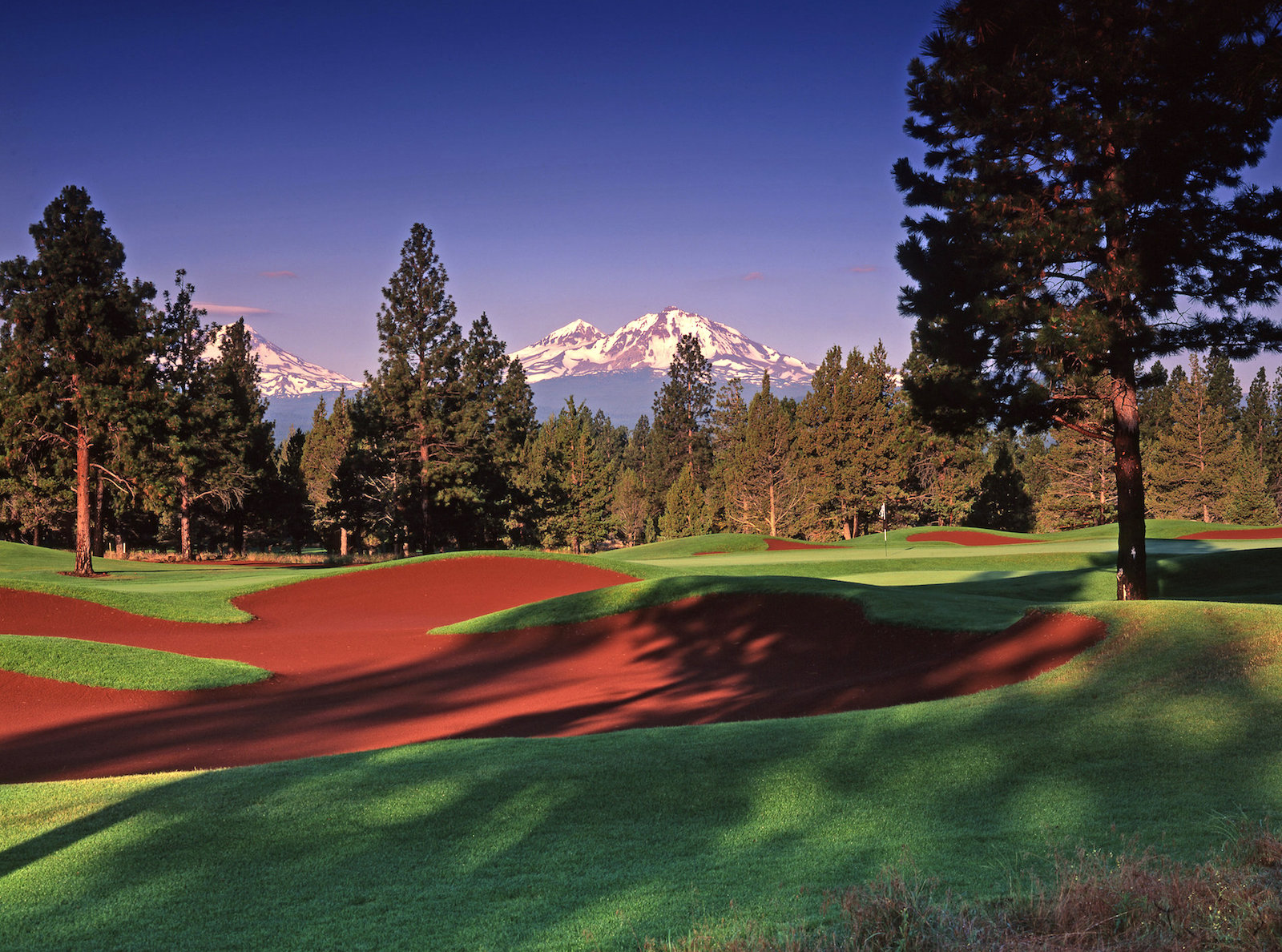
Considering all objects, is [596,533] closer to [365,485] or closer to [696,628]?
[365,485]

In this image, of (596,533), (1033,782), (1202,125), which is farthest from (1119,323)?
→ (596,533)

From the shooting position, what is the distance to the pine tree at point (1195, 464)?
6731 centimetres

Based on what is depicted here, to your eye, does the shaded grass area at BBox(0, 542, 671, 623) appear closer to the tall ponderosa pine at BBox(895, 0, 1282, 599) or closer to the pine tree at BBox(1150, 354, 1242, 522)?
the tall ponderosa pine at BBox(895, 0, 1282, 599)

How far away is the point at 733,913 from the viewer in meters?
4.45

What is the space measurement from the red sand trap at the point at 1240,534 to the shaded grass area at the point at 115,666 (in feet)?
132

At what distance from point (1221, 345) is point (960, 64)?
7.02 meters

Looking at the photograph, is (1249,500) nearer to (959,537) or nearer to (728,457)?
(959,537)

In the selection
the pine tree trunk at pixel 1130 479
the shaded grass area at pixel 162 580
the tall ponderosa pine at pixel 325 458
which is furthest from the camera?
the tall ponderosa pine at pixel 325 458

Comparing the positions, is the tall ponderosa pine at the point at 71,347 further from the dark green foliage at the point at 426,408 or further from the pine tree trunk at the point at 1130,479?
the pine tree trunk at the point at 1130,479

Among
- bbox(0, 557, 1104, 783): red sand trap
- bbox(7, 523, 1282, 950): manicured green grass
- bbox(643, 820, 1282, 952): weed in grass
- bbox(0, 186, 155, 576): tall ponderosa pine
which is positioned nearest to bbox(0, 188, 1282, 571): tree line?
bbox(0, 186, 155, 576): tall ponderosa pine

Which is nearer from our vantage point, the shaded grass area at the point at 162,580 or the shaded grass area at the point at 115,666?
the shaded grass area at the point at 115,666

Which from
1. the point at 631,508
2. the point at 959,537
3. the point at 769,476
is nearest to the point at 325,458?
the point at 631,508

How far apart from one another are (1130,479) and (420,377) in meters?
39.4

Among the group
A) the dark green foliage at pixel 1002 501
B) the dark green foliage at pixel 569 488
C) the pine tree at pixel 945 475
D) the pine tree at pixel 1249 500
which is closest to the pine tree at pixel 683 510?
the dark green foliage at pixel 569 488
